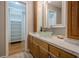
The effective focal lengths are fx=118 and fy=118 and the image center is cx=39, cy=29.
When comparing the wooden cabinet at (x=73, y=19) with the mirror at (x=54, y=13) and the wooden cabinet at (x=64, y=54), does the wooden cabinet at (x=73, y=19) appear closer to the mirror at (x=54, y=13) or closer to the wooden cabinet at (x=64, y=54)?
the wooden cabinet at (x=64, y=54)

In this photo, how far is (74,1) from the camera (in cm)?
151

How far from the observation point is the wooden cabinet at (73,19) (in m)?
1.48

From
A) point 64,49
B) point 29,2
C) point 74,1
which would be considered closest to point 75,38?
point 64,49

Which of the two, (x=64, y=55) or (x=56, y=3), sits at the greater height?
(x=56, y=3)

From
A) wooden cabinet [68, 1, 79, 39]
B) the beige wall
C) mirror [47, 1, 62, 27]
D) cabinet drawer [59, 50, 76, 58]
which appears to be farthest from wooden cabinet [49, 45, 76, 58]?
the beige wall

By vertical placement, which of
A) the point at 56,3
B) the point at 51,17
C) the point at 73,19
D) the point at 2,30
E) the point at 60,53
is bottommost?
A: the point at 60,53

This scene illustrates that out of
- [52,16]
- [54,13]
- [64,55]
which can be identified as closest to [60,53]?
[64,55]

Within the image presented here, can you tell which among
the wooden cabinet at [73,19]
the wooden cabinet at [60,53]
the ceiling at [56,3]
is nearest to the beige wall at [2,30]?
the ceiling at [56,3]

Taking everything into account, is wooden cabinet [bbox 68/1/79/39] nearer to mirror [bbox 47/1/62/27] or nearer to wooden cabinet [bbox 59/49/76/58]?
wooden cabinet [bbox 59/49/76/58]

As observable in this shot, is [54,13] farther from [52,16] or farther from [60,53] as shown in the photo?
[60,53]

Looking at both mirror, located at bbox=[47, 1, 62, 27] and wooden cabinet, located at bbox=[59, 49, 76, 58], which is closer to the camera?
wooden cabinet, located at bbox=[59, 49, 76, 58]

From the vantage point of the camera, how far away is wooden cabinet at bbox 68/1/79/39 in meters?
1.48

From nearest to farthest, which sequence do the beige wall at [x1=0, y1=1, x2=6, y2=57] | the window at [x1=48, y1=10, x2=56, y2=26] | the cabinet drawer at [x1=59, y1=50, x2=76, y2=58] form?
the cabinet drawer at [x1=59, y1=50, x2=76, y2=58] < the window at [x1=48, y1=10, x2=56, y2=26] < the beige wall at [x1=0, y1=1, x2=6, y2=57]

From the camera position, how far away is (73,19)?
1.52 metres
